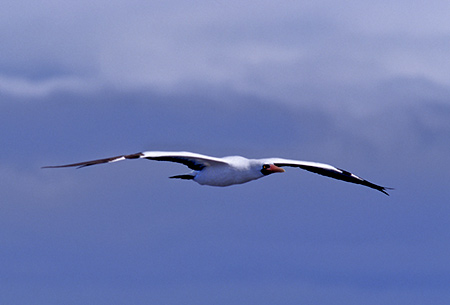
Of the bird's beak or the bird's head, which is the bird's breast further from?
the bird's beak

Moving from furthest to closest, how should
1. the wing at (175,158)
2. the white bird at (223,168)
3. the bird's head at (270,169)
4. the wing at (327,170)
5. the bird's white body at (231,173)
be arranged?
1. the wing at (327,170)
2. the bird's head at (270,169)
3. the bird's white body at (231,173)
4. the white bird at (223,168)
5. the wing at (175,158)

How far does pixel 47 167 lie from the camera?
26.3m

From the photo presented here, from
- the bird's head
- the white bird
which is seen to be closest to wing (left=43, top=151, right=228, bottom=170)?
the white bird

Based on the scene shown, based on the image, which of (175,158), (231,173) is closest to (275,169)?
(231,173)

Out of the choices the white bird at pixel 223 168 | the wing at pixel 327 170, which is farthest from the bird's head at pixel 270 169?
the wing at pixel 327 170

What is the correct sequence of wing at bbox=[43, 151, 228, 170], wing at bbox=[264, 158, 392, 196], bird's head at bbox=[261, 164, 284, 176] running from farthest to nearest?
1. wing at bbox=[264, 158, 392, 196]
2. bird's head at bbox=[261, 164, 284, 176]
3. wing at bbox=[43, 151, 228, 170]

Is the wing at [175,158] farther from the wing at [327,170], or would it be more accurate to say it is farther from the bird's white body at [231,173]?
the wing at [327,170]

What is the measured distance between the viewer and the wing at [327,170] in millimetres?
34656

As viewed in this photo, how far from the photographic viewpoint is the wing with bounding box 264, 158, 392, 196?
3466 centimetres

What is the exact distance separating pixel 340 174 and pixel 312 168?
1.47 m

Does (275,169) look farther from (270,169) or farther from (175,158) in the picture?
(175,158)

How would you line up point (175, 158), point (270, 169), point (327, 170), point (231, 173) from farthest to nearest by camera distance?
point (327, 170) → point (270, 169) → point (231, 173) → point (175, 158)

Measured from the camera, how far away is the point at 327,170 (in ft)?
120

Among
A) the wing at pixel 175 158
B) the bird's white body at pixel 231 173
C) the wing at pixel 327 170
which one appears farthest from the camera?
the wing at pixel 327 170
